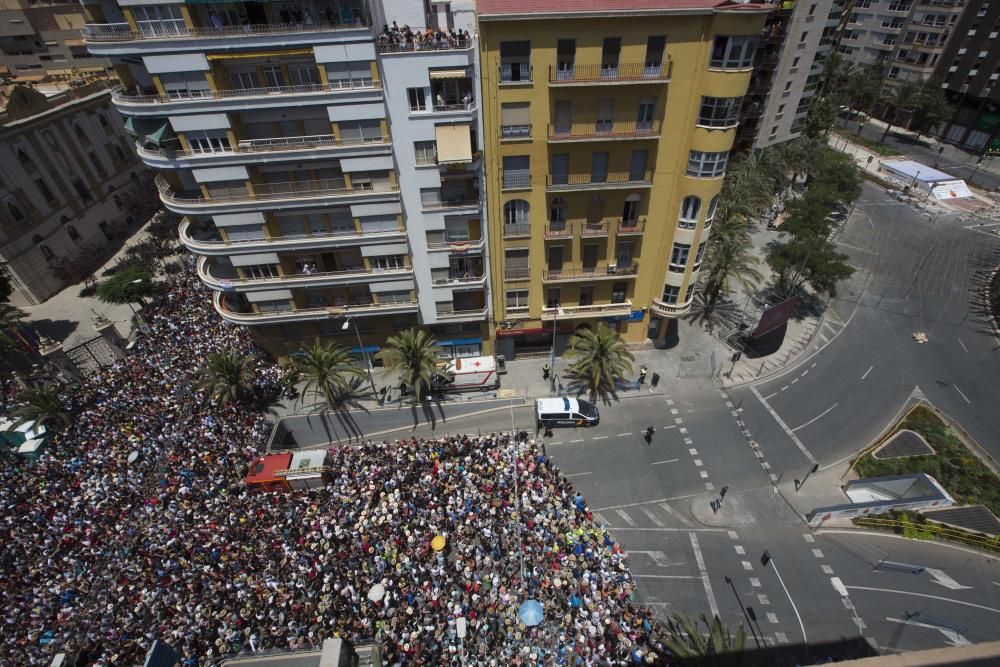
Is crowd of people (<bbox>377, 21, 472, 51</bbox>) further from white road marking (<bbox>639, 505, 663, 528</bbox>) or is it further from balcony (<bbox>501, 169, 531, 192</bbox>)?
white road marking (<bbox>639, 505, 663, 528</bbox>)

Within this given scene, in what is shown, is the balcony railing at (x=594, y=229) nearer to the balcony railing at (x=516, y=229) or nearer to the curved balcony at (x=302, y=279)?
the balcony railing at (x=516, y=229)

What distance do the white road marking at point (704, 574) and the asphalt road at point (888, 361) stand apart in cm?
1048

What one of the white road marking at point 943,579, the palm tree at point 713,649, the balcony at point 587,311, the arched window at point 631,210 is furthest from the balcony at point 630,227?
the white road marking at point 943,579

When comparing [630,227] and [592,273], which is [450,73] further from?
[592,273]

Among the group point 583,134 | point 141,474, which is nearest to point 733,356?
point 583,134

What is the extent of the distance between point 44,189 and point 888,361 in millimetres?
90225

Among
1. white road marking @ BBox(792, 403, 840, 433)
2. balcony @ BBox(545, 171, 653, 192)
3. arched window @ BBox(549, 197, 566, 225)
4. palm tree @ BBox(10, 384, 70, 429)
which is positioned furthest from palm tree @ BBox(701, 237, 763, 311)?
palm tree @ BBox(10, 384, 70, 429)

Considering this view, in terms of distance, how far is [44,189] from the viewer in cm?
5216

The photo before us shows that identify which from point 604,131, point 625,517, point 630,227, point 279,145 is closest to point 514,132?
point 604,131

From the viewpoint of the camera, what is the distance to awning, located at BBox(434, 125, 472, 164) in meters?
30.7

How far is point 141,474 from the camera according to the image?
1261 inches

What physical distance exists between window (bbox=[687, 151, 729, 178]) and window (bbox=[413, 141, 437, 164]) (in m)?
18.8

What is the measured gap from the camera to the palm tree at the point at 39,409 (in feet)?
112

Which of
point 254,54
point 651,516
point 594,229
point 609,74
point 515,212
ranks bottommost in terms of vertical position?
point 651,516
